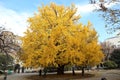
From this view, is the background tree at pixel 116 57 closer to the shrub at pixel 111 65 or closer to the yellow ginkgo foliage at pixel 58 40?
the shrub at pixel 111 65

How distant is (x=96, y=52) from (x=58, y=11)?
8.94 metres

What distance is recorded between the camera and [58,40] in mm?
40031

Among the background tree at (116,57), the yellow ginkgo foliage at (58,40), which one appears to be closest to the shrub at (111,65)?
the background tree at (116,57)

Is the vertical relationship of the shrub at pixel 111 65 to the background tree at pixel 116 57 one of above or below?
below

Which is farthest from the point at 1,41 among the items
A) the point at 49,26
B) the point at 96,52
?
the point at 96,52

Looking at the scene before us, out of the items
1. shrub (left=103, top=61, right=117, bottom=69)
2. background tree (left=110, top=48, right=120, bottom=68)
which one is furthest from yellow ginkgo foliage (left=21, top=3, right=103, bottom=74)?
background tree (left=110, top=48, right=120, bottom=68)

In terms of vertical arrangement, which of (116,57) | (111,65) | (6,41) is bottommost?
(111,65)

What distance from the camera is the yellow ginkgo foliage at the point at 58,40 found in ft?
128

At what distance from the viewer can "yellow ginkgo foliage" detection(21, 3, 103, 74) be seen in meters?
39.0

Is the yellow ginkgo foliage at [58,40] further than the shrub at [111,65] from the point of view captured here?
No

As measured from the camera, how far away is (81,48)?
40750mm

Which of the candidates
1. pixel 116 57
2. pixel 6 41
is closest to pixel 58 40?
pixel 6 41

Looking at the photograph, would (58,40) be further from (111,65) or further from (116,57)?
(116,57)

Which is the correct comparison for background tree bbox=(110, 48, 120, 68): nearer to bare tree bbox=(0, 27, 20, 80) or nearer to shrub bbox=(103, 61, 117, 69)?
shrub bbox=(103, 61, 117, 69)
